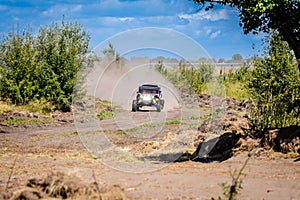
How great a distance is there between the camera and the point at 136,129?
21.7 metres

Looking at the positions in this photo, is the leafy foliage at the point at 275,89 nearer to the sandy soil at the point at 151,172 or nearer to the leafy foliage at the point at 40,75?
the sandy soil at the point at 151,172

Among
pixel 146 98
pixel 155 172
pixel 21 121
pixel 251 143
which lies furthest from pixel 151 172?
pixel 146 98

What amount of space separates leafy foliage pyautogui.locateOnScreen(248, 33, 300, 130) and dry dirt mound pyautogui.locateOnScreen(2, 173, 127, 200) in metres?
8.89

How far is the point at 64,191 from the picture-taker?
6.70 meters

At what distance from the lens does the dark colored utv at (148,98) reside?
29.1 meters

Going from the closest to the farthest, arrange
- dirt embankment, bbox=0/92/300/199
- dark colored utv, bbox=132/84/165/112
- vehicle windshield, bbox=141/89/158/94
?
dirt embankment, bbox=0/92/300/199 < vehicle windshield, bbox=141/89/158/94 < dark colored utv, bbox=132/84/165/112

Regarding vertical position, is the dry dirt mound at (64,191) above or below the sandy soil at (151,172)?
above

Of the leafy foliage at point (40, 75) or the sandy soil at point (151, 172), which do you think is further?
the leafy foliage at point (40, 75)

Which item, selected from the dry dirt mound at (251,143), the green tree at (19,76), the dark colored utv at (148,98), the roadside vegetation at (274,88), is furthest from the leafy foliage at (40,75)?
the dry dirt mound at (251,143)

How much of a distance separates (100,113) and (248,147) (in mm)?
18432

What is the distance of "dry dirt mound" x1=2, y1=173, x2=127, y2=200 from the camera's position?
651cm

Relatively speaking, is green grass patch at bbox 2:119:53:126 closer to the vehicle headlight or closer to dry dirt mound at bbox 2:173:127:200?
the vehicle headlight

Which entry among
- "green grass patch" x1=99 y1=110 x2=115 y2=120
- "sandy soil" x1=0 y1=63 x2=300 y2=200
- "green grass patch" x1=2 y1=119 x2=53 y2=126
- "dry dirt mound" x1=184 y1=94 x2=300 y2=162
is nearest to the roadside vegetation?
"dry dirt mound" x1=184 y1=94 x2=300 y2=162

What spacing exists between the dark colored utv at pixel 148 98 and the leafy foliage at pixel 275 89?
9.77 metres
